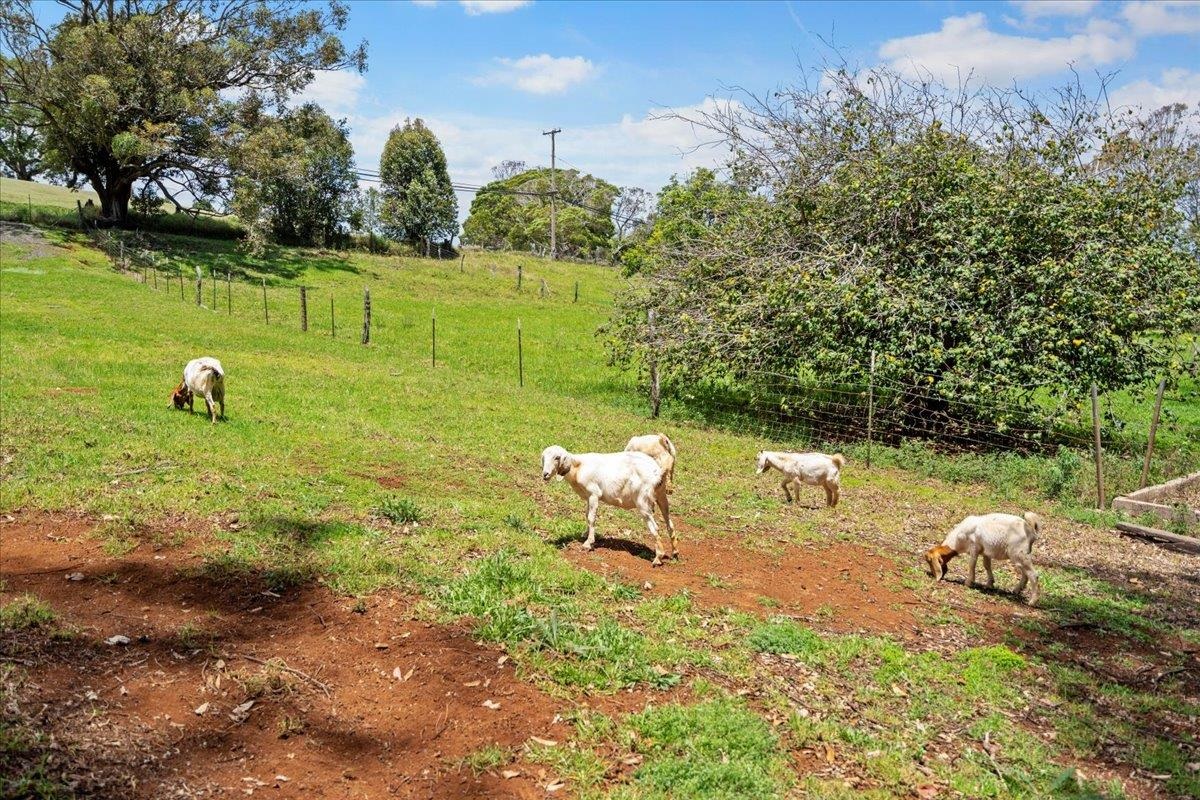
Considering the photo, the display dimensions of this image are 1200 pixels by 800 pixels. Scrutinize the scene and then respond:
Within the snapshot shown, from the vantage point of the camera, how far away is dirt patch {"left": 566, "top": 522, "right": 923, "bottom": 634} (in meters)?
6.86

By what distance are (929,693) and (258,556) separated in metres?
5.55

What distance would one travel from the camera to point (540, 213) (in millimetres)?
74562

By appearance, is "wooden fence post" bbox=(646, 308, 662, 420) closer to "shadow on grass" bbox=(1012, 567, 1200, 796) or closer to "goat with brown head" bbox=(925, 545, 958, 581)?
"goat with brown head" bbox=(925, 545, 958, 581)

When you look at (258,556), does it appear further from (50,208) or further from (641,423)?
(50,208)

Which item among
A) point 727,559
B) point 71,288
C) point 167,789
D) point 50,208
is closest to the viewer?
point 167,789

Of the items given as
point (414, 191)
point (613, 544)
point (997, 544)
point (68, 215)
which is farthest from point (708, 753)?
point (414, 191)

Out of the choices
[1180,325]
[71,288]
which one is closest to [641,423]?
[1180,325]

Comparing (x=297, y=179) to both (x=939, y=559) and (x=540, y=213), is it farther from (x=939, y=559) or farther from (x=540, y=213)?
(x=939, y=559)

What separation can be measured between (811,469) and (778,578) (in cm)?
A: 315

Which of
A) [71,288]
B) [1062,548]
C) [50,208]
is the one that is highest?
[50,208]

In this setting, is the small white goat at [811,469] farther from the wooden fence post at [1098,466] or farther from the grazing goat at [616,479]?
the wooden fence post at [1098,466]

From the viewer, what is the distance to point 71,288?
2775 centimetres

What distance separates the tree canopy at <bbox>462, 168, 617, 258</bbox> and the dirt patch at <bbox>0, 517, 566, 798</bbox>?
67.3 meters

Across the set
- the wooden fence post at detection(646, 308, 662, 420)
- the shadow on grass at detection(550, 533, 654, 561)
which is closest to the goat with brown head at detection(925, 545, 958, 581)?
the shadow on grass at detection(550, 533, 654, 561)
